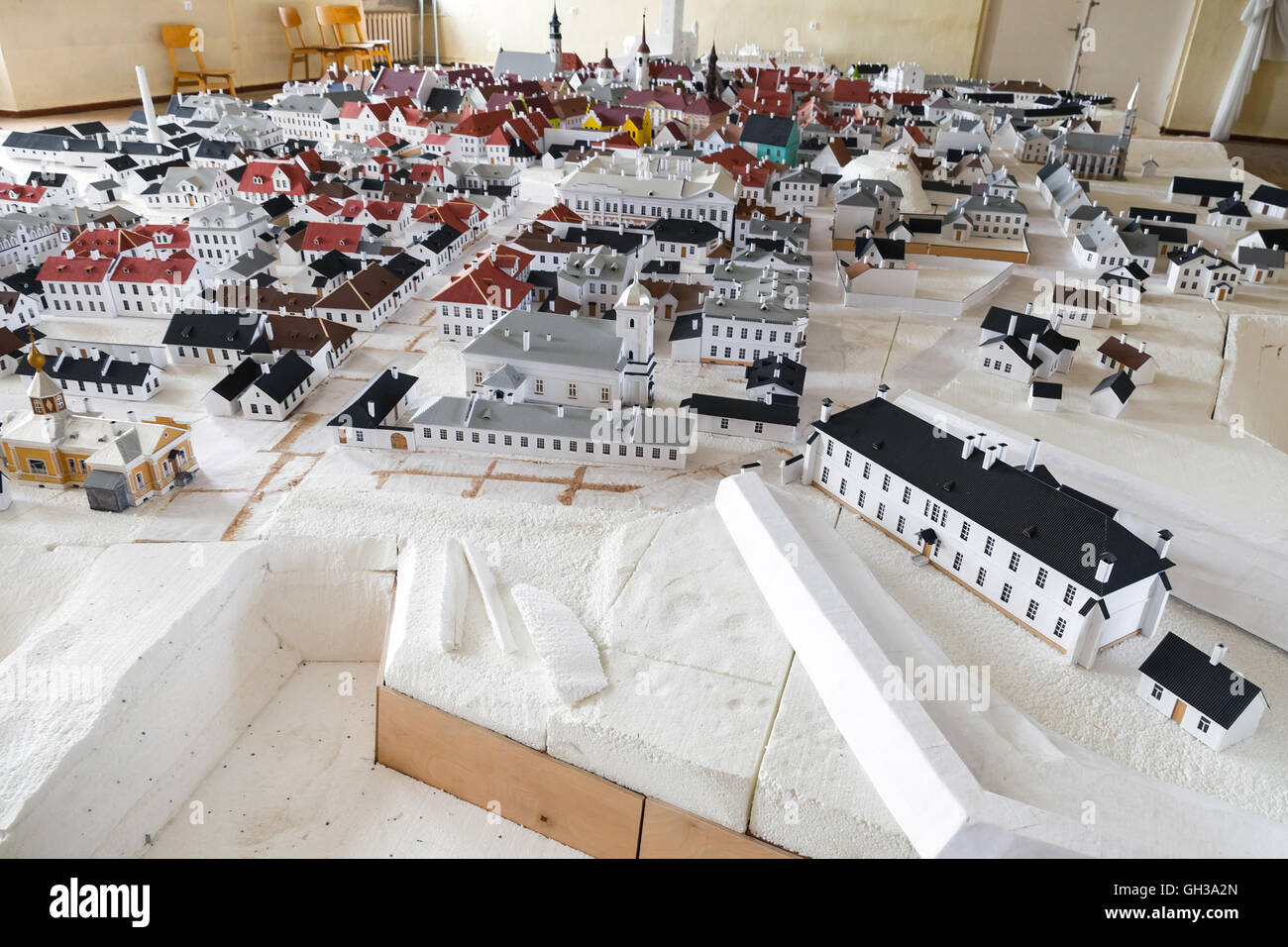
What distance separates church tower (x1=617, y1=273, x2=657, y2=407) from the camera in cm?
2517

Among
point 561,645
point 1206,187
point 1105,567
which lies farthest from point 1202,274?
point 561,645

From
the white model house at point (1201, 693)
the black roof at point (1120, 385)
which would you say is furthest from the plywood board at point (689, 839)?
the black roof at point (1120, 385)

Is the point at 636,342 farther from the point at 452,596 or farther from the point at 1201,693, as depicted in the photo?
the point at 1201,693

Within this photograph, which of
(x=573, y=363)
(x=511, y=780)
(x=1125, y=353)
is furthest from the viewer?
(x=1125, y=353)

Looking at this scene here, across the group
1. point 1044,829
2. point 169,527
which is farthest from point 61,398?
point 1044,829

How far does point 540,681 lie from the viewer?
1603 centimetres

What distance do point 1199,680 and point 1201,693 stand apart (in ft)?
0.81

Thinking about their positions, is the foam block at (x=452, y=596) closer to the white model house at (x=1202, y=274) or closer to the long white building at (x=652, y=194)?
the long white building at (x=652, y=194)

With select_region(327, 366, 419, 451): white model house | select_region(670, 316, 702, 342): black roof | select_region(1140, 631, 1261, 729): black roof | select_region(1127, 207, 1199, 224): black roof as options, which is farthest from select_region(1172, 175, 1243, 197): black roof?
select_region(327, 366, 419, 451): white model house

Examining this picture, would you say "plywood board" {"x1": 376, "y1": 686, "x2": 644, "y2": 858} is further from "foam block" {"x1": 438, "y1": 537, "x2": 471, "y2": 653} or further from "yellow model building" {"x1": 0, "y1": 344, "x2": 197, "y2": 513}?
"yellow model building" {"x1": 0, "y1": 344, "x2": 197, "y2": 513}

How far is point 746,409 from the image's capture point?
2441 centimetres

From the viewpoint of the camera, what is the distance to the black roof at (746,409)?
956 inches

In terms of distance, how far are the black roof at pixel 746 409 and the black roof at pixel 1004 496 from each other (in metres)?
2.94

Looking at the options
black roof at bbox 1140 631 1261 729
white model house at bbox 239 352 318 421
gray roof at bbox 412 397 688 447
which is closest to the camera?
black roof at bbox 1140 631 1261 729
